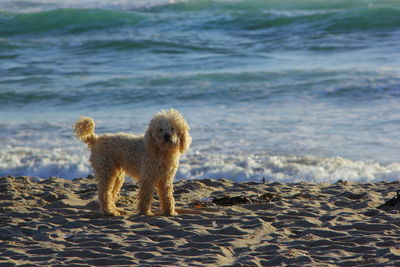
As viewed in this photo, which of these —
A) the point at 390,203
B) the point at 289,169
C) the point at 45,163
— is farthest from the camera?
the point at 45,163

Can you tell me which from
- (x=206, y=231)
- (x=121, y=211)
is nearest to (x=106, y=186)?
(x=121, y=211)

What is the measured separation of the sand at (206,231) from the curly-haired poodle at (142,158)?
230mm

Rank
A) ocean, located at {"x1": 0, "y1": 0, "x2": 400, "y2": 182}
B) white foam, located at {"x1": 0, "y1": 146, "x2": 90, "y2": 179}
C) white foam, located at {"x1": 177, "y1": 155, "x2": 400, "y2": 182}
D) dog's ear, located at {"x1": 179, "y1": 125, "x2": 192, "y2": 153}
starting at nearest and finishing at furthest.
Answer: dog's ear, located at {"x1": 179, "y1": 125, "x2": 192, "y2": 153}
white foam, located at {"x1": 177, "y1": 155, "x2": 400, "y2": 182}
white foam, located at {"x1": 0, "y1": 146, "x2": 90, "y2": 179}
ocean, located at {"x1": 0, "y1": 0, "x2": 400, "y2": 182}

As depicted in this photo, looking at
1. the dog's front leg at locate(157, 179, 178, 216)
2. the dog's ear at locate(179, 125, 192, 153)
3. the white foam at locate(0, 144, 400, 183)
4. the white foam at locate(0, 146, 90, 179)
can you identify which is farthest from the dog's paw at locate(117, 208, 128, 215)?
the white foam at locate(0, 146, 90, 179)

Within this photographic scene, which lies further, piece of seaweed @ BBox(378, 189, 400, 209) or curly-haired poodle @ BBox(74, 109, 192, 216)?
piece of seaweed @ BBox(378, 189, 400, 209)

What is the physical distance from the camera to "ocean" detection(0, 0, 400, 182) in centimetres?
1033

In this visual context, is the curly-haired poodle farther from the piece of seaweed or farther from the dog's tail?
the piece of seaweed

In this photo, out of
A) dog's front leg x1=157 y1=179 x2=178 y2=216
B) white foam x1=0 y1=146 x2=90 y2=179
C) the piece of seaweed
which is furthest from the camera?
white foam x1=0 y1=146 x2=90 y2=179

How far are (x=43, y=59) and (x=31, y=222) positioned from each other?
1657 centimetres

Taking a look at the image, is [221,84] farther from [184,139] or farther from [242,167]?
[184,139]

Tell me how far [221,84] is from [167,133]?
10851mm

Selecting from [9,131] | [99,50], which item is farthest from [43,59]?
[9,131]

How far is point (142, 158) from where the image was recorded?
21.0 ft

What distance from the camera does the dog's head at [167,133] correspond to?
6114 millimetres
